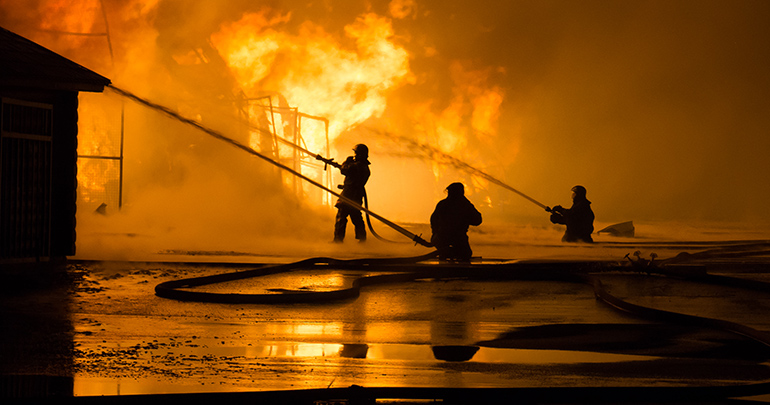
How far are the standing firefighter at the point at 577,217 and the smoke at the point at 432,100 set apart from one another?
10.4ft

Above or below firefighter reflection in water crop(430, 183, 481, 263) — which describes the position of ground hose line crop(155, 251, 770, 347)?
below

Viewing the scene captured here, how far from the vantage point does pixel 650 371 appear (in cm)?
552

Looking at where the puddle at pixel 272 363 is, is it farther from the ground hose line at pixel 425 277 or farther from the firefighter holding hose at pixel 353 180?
the firefighter holding hose at pixel 353 180

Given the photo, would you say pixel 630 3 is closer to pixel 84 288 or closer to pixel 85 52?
pixel 85 52

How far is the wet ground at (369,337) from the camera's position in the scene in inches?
206

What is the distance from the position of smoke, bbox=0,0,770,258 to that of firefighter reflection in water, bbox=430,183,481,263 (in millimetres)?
5009

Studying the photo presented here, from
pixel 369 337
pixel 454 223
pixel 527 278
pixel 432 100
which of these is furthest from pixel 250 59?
pixel 369 337

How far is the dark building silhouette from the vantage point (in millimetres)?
11711

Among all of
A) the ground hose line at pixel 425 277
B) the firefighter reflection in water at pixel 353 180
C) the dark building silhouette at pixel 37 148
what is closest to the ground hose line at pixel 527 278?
the ground hose line at pixel 425 277

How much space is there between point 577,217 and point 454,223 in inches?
272

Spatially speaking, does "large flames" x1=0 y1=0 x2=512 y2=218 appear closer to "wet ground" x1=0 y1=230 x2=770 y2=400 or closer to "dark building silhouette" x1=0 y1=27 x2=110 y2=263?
"dark building silhouette" x1=0 y1=27 x2=110 y2=263

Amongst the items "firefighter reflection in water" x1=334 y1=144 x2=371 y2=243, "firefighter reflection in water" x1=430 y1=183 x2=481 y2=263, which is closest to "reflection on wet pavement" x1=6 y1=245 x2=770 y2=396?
"firefighter reflection in water" x1=430 y1=183 x2=481 y2=263

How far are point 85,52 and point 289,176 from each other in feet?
26.1

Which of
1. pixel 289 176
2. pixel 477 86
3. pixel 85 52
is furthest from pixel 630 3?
pixel 85 52
